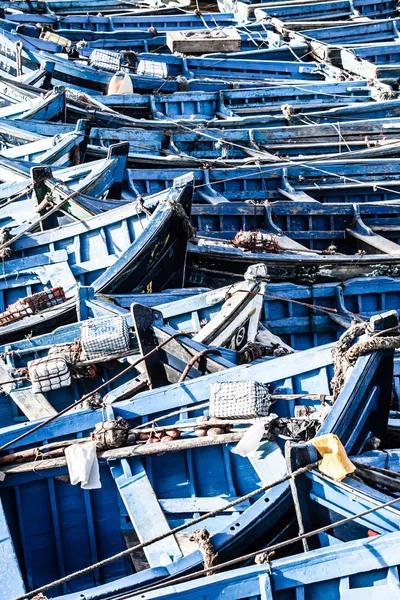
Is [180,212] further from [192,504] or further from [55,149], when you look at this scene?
[192,504]

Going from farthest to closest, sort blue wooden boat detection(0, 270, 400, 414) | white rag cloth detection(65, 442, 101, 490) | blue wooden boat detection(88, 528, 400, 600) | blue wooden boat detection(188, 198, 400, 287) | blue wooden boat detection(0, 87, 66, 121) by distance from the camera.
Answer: blue wooden boat detection(0, 87, 66, 121) < blue wooden boat detection(188, 198, 400, 287) < blue wooden boat detection(0, 270, 400, 414) < white rag cloth detection(65, 442, 101, 490) < blue wooden boat detection(88, 528, 400, 600)

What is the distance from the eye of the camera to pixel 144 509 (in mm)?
8234

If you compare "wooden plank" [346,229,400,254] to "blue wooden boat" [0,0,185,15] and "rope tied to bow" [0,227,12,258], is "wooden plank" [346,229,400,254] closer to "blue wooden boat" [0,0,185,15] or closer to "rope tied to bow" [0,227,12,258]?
"rope tied to bow" [0,227,12,258]

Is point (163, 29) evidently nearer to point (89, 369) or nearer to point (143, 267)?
point (143, 267)

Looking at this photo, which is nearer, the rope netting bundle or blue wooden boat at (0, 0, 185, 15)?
the rope netting bundle

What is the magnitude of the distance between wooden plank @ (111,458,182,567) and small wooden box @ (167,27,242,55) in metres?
18.3

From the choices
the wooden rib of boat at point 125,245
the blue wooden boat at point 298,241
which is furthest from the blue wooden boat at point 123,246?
the blue wooden boat at point 298,241

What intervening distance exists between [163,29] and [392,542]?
23390 mm

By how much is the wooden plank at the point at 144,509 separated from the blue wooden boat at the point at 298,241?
17.2 feet

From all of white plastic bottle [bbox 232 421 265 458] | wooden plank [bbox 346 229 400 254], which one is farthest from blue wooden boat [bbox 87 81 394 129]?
white plastic bottle [bbox 232 421 265 458]

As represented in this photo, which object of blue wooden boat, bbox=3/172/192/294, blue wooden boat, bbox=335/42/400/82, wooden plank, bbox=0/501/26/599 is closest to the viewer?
wooden plank, bbox=0/501/26/599

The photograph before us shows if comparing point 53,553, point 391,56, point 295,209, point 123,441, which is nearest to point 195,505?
point 123,441

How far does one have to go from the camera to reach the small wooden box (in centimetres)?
2502

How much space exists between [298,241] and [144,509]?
8072 mm
